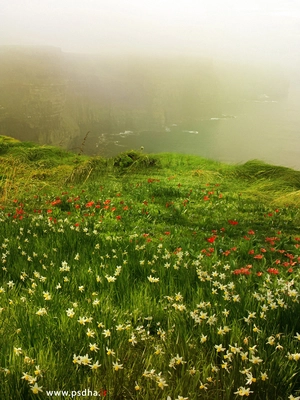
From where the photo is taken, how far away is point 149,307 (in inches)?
83.0

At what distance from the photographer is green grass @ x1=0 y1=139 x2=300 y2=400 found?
139 cm

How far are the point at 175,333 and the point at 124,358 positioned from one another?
11.1 inches

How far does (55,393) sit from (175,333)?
608mm

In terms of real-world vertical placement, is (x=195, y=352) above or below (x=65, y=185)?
above

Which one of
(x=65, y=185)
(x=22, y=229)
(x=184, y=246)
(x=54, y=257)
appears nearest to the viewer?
(x=54, y=257)

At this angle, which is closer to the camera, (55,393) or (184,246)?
(55,393)

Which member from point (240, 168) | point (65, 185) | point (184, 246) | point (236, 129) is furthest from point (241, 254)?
point (236, 129)

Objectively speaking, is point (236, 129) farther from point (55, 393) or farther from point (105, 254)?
point (55, 393)

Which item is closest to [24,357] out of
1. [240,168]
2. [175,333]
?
[175,333]

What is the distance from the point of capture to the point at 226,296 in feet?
6.47

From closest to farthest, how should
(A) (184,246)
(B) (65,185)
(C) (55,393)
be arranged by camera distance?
(C) (55,393) < (A) (184,246) < (B) (65,185)

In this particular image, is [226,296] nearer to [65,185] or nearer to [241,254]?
[241,254]

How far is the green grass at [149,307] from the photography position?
1.39 m

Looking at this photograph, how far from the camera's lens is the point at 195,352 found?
1.56m
